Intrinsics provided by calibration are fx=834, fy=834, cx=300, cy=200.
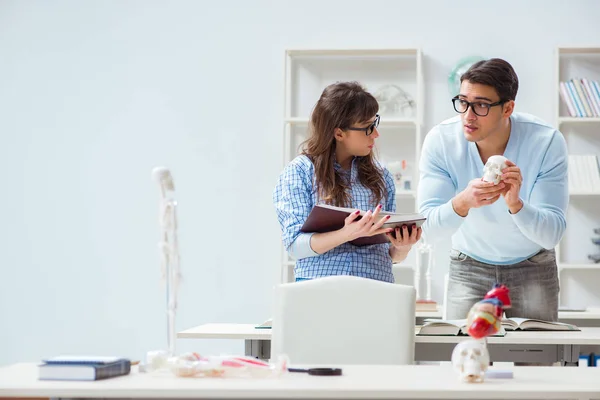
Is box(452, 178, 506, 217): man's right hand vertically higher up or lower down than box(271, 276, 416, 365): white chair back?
higher up

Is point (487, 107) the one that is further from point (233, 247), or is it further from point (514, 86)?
point (233, 247)

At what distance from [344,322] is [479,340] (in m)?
0.55

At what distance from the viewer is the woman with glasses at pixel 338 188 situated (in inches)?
98.6

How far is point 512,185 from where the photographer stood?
8.15ft

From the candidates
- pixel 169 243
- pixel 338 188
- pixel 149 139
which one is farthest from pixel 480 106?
pixel 149 139

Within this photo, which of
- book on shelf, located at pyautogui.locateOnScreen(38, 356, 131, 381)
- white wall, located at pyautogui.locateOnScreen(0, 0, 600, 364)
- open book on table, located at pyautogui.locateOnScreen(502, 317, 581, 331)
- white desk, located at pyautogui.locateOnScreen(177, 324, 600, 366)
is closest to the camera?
book on shelf, located at pyautogui.locateOnScreen(38, 356, 131, 381)

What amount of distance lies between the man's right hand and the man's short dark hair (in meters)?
0.34

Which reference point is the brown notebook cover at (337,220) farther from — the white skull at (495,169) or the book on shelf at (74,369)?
the book on shelf at (74,369)

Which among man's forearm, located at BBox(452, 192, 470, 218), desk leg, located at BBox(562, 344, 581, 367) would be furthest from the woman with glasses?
desk leg, located at BBox(562, 344, 581, 367)

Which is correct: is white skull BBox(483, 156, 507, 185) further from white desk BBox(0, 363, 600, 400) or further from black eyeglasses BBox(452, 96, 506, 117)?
white desk BBox(0, 363, 600, 400)

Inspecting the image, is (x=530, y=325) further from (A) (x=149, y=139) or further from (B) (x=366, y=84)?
(A) (x=149, y=139)

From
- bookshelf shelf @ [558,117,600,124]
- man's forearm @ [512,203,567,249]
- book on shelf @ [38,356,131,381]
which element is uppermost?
bookshelf shelf @ [558,117,600,124]

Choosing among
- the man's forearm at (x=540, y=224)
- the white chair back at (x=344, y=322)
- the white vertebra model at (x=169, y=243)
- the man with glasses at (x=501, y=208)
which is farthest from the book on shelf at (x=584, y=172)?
the white vertebra model at (x=169, y=243)

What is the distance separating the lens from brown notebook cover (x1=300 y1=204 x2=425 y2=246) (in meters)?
2.33
